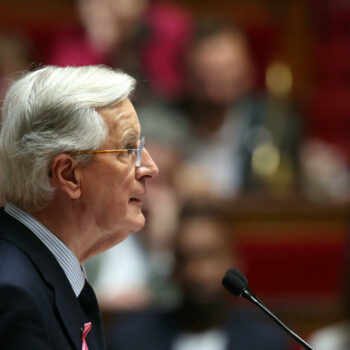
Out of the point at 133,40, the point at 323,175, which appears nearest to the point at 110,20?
the point at 133,40

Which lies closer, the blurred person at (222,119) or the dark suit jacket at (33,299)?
the dark suit jacket at (33,299)

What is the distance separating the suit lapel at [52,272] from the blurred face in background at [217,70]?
141 cm

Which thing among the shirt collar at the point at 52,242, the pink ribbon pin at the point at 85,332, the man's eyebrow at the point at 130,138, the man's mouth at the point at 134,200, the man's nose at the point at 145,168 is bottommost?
the pink ribbon pin at the point at 85,332

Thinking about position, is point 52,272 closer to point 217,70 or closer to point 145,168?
point 145,168

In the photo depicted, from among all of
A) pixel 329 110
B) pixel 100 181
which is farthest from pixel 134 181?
Result: pixel 329 110

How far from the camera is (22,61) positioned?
7.67 ft

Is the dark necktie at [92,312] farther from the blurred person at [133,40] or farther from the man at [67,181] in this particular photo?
the blurred person at [133,40]

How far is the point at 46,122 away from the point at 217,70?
1.43m

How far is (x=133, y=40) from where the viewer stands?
2383mm

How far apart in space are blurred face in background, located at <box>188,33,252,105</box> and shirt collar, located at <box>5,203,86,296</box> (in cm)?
138

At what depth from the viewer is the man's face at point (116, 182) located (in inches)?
30.0

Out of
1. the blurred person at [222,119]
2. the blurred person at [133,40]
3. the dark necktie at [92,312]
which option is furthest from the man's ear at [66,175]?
the blurred person at [133,40]

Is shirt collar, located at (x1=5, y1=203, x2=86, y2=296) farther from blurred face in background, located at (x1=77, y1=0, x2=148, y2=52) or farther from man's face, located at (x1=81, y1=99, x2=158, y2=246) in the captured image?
blurred face in background, located at (x1=77, y1=0, x2=148, y2=52)

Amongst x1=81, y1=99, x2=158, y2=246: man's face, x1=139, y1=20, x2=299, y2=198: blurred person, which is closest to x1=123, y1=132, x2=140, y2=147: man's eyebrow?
x1=81, y1=99, x2=158, y2=246: man's face
